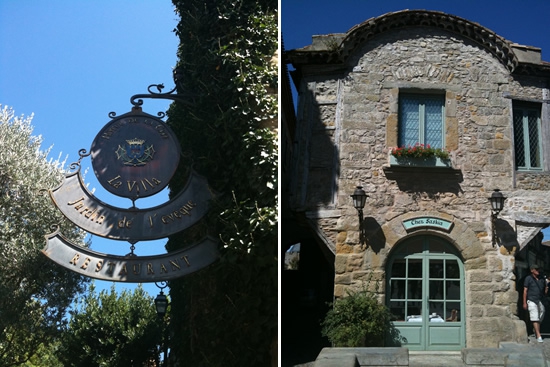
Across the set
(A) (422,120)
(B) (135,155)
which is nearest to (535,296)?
(A) (422,120)

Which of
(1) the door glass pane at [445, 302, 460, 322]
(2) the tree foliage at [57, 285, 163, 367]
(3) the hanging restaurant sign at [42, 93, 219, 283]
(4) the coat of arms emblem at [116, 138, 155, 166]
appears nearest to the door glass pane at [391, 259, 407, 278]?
(1) the door glass pane at [445, 302, 460, 322]

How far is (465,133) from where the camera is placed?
5242 mm

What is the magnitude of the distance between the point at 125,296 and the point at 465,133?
534 cm

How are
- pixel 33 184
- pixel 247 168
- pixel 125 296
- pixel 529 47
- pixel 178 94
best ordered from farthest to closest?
pixel 125 296 < pixel 33 184 < pixel 529 47 < pixel 178 94 < pixel 247 168

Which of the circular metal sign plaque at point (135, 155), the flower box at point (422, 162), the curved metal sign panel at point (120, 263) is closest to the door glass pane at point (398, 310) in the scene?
the flower box at point (422, 162)

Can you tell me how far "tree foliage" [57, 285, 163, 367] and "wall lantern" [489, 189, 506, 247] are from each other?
161 inches

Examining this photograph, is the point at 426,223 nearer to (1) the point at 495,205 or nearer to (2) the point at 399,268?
(2) the point at 399,268

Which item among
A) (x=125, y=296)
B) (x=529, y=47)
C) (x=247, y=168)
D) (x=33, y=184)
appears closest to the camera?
(x=247, y=168)

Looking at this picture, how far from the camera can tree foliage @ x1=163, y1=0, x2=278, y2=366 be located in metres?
4.18

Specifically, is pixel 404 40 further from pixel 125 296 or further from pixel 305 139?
pixel 125 296

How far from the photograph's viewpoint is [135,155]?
4.56 metres

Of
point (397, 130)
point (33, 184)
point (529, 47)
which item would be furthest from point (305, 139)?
point (33, 184)

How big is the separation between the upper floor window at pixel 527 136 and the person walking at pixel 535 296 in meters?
0.92

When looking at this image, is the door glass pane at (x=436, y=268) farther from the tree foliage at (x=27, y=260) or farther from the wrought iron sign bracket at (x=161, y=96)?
the tree foliage at (x=27, y=260)
